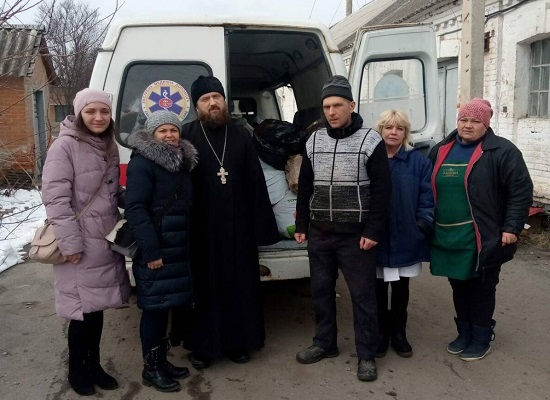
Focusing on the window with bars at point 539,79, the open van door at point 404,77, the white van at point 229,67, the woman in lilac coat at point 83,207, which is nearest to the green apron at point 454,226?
the open van door at point 404,77

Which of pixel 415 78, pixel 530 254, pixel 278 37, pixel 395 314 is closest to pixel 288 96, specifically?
pixel 278 37

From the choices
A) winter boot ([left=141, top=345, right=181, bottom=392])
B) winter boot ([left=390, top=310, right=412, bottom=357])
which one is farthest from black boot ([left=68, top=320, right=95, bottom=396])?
winter boot ([left=390, top=310, right=412, bottom=357])

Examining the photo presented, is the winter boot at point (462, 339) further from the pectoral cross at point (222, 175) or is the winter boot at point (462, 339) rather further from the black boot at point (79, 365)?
the black boot at point (79, 365)

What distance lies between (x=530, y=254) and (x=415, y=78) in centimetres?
338

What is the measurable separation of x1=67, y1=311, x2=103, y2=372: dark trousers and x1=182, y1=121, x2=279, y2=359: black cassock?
0.59 m

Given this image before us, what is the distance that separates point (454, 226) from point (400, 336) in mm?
880

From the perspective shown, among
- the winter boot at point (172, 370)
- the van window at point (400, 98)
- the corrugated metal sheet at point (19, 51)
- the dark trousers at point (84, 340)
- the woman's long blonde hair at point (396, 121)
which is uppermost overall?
the corrugated metal sheet at point (19, 51)

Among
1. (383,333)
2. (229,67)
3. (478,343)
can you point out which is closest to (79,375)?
(383,333)

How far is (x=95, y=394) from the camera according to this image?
3.20 m

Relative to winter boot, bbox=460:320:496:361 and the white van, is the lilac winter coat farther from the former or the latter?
winter boot, bbox=460:320:496:361

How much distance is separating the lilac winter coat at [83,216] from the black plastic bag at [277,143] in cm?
149

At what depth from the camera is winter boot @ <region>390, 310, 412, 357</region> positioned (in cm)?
368

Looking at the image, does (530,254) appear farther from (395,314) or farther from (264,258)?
(264,258)

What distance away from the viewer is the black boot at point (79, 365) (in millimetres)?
3112
